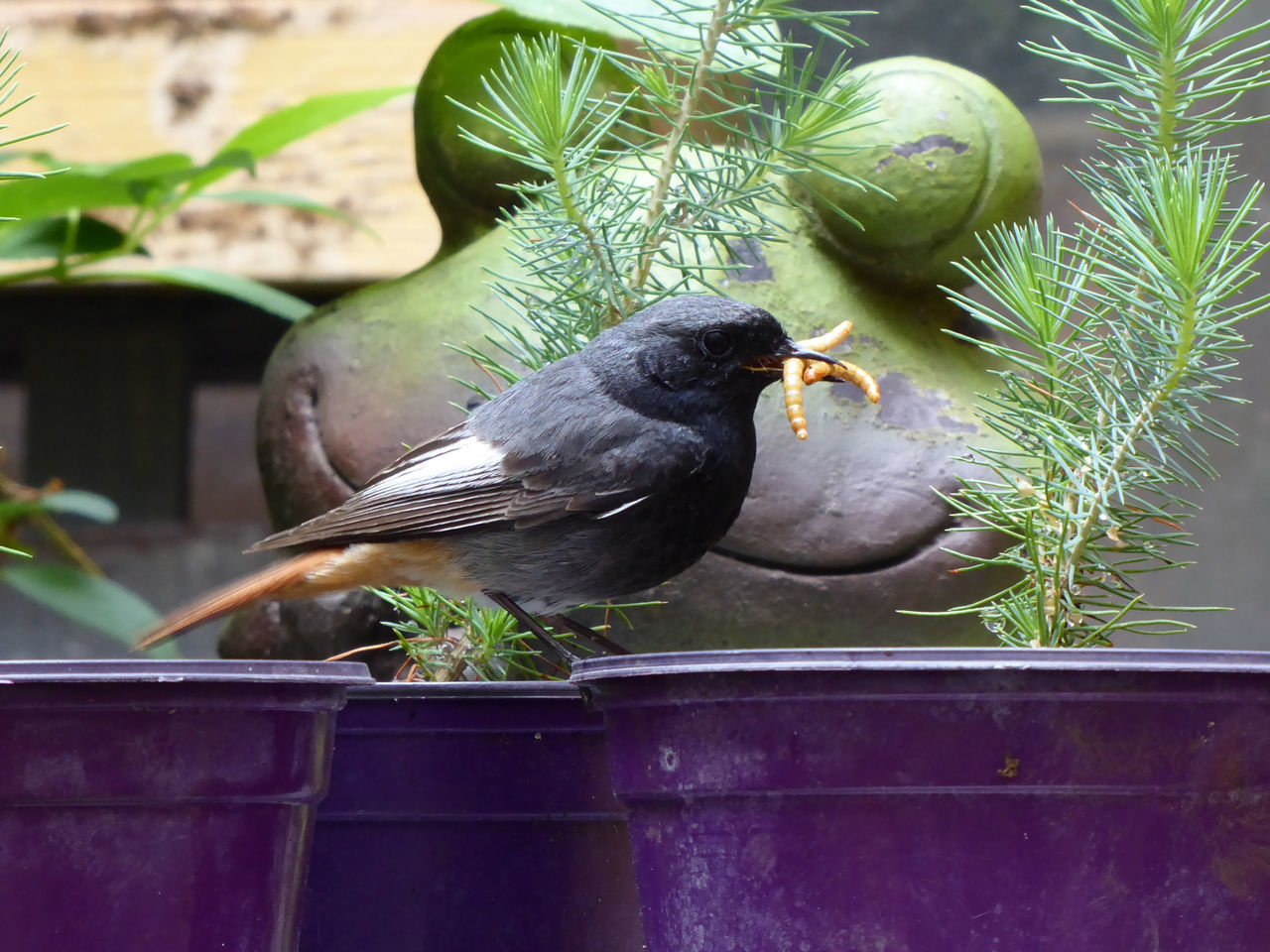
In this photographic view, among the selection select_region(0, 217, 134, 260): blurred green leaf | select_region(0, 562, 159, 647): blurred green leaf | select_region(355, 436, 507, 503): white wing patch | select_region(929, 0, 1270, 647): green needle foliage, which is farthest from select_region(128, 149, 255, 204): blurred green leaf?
select_region(929, 0, 1270, 647): green needle foliage

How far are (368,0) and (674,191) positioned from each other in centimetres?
110

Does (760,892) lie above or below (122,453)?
above

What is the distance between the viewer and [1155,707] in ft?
2.08

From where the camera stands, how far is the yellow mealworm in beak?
0.89 m

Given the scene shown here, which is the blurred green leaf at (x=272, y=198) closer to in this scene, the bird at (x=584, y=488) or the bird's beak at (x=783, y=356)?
the bird at (x=584, y=488)

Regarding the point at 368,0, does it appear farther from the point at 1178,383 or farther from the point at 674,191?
the point at 1178,383

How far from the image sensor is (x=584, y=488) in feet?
3.25

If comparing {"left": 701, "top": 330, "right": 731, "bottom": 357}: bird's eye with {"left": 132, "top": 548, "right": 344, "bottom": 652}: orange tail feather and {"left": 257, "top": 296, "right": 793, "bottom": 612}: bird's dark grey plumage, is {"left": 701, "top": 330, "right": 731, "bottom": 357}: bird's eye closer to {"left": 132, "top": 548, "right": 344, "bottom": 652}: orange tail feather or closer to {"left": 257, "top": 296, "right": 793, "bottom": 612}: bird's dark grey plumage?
{"left": 257, "top": 296, "right": 793, "bottom": 612}: bird's dark grey plumage

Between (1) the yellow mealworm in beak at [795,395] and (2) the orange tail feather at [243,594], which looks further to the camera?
(2) the orange tail feather at [243,594]

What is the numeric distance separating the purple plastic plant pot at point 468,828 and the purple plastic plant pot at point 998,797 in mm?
247

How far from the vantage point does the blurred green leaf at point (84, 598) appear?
65.1 inches

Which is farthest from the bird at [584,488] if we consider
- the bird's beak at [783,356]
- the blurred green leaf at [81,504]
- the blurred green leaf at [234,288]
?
the blurred green leaf at [81,504]

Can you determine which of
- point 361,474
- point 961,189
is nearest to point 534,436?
point 361,474

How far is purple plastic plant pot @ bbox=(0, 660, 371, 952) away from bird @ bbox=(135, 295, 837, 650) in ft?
0.99
